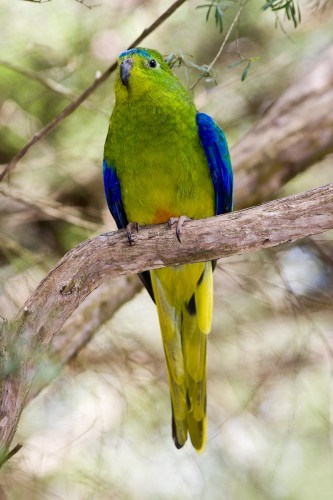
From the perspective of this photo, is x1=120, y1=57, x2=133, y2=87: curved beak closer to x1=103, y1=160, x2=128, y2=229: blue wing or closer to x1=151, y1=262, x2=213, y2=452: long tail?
x1=103, y1=160, x2=128, y2=229: blue wing

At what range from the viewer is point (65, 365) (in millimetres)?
4316

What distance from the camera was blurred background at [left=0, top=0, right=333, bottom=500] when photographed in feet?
14.1

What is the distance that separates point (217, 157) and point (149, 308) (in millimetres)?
1673

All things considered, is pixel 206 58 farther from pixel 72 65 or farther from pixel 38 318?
pixel 38 318

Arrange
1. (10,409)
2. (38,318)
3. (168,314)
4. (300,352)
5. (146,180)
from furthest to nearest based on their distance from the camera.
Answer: (300,352), (168,314), (146,180), (38,318), (10,409)

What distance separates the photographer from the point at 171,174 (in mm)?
3553

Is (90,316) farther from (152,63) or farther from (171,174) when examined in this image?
(152,63)

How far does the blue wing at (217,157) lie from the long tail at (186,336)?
418mm

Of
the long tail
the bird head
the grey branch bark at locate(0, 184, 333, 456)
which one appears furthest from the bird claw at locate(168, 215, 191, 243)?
the bird head

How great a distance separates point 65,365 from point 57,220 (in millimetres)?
1148

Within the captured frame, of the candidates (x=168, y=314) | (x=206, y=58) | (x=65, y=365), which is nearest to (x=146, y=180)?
(x=168, y=314)

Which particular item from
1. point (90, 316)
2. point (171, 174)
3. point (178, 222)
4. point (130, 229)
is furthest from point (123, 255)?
point (90, 316)

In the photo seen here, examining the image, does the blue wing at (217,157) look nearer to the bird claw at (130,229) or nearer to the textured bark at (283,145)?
the bird claw at (130,229)

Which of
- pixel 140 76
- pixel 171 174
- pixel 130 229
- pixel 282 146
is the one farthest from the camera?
pixel 282 146
